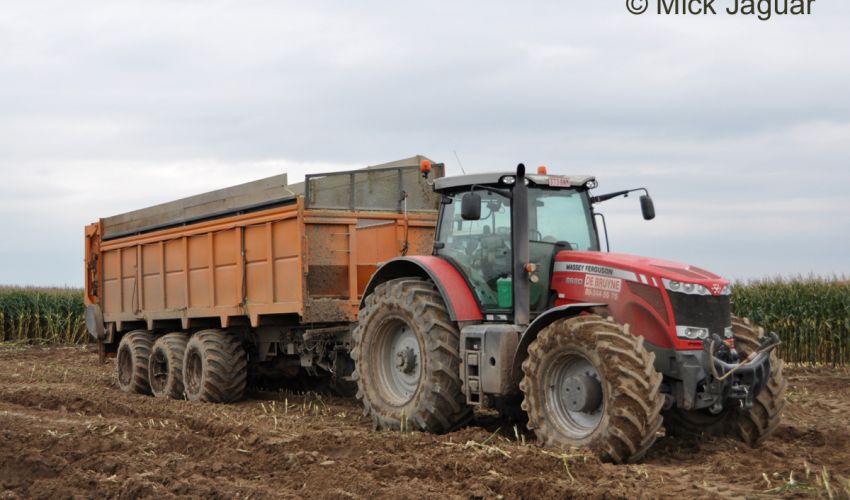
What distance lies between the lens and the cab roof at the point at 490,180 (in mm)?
9164

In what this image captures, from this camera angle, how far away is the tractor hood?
26.8 ft

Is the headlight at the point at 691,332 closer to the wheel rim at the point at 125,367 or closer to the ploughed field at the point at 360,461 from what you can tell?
the ploughed field at the point at 360,461

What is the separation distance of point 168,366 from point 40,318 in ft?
54.4

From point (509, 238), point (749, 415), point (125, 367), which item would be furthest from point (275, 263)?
point (749, 415)

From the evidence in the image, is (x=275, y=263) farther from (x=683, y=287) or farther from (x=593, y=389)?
(x=683, y=287)

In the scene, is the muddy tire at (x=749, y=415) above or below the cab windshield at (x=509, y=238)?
below

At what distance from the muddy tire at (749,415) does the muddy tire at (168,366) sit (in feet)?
27.1

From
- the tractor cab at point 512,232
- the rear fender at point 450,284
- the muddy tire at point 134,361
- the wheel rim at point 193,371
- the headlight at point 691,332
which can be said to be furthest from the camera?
the muddy tire at point 134,361

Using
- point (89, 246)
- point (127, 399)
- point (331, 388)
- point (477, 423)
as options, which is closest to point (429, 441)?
point (477, 423)

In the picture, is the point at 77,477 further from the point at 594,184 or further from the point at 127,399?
the point at 127,399

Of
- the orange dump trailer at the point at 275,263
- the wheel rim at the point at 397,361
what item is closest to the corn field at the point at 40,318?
the orange dump trailer at the point at 275,263

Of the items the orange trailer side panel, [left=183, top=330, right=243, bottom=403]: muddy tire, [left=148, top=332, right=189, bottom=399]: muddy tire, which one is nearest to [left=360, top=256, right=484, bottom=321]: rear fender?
the orange trailer side panel

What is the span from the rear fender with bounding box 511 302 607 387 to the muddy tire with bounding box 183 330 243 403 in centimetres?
606

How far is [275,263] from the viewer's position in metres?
12.4
